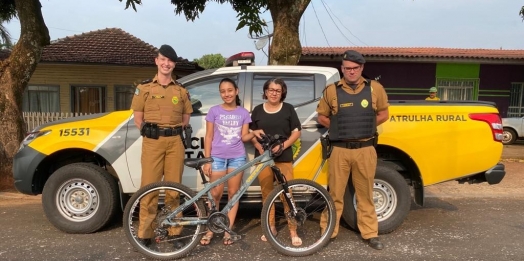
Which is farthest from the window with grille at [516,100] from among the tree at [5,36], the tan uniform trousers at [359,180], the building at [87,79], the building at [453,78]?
the tree at [5,36]

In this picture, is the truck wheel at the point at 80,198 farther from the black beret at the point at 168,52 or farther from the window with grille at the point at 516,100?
the window with grille at the point at 516,100

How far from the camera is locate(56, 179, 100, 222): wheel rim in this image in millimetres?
4367

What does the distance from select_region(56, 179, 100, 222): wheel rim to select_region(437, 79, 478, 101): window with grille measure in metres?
13.4

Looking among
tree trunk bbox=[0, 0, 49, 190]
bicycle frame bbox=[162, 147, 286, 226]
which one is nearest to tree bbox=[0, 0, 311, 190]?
tree trunk bbox=[0, 0, 49, 190]

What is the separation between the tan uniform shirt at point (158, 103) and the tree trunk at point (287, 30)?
3.81 metres

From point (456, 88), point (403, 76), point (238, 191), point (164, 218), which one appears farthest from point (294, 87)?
point (456, 88)

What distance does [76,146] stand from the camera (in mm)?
4273

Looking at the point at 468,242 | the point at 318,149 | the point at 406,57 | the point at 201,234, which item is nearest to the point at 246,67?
the point at 318,149

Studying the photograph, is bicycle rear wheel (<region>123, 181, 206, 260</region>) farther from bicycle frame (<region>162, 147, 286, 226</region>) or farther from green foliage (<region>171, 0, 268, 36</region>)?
green foliage (<region>171, 0, 268, 36</region>)

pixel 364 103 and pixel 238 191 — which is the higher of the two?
pixel 364 103

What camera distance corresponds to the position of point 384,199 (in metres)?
4.51

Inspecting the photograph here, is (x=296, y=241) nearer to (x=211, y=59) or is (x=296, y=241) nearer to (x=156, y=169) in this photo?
(x=156, y=169)

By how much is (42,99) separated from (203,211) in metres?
13.4

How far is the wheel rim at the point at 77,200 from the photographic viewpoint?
4367 millimetres
